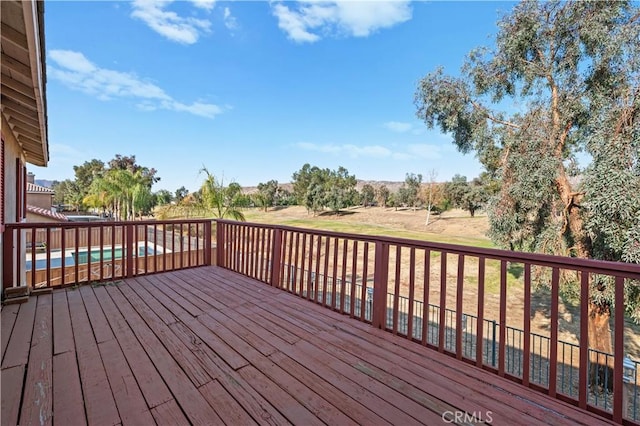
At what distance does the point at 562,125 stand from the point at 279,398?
23.9 ft

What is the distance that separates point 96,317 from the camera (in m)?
2.68

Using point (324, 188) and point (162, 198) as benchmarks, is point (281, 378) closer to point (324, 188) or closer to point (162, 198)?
point (162, 198)

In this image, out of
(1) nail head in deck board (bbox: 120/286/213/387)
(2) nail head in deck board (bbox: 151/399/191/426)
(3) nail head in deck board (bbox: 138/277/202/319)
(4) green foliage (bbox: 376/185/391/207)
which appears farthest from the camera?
(4) green foliage (bbox: 376/185/391/207)

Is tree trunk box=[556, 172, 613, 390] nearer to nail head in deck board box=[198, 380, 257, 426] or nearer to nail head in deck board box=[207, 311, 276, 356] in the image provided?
nail head in deck board box=[207, 311, 276, 356]

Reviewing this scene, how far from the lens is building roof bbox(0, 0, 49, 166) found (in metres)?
1.46

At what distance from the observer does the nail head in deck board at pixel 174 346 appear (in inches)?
70.3

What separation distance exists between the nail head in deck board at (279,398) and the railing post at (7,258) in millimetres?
3119

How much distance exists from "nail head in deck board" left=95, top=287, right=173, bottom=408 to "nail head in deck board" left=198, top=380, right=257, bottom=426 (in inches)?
8.0

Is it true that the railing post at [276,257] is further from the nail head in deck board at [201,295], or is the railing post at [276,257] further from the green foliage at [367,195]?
the green foliage at [367,195]

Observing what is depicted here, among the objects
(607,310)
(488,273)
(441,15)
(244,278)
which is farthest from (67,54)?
(488,273)

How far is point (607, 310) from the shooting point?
5.56 meters

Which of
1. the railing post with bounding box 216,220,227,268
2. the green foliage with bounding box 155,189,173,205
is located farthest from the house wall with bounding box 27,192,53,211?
the railing post with bounding box 216,220,227,268

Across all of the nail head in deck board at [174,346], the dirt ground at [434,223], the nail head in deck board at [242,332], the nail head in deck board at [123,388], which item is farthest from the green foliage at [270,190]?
the nail head in deck board at [123,388]

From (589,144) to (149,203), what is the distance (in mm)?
25099
